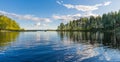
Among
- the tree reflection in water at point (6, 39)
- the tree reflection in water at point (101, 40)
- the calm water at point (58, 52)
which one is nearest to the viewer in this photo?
the calm water at point (58, 52)

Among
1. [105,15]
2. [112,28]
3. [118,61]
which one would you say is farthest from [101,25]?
[118,61]

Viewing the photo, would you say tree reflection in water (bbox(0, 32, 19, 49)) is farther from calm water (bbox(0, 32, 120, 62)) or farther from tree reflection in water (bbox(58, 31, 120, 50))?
tree reflection in water (bbox(58, 31, 120, 50))

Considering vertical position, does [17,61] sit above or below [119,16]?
below

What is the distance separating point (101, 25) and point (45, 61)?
175 metres

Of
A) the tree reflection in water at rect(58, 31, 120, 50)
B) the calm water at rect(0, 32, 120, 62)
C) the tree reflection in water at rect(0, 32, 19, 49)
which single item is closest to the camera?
the calm water at rect(0, 32, 120, 62)

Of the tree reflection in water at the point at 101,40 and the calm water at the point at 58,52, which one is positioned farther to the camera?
the tree reflection in water at the point at 101,40

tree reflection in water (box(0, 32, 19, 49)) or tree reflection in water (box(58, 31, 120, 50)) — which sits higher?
tree reflection in water (box(0, 32, 19, 49))

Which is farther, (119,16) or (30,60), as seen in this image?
(119,16)

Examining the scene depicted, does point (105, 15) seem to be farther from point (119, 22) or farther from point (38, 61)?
point (38, 61)

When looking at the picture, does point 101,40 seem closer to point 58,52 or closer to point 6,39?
point 58,52

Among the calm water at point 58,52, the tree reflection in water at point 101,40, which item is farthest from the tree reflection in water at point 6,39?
the tree reflection in water at point 101,40

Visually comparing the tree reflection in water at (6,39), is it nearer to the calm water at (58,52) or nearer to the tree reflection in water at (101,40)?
the calm water at (58,52)

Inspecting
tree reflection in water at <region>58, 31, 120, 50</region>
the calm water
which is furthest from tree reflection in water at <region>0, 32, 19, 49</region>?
tree reflection in water at <region>58, 31, 120, 50</region>

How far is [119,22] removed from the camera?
161875 mm
